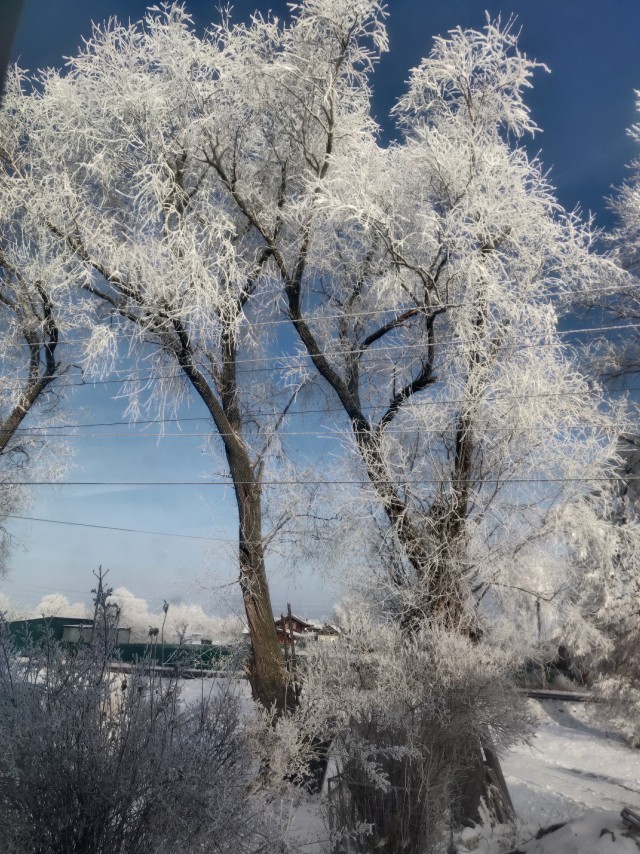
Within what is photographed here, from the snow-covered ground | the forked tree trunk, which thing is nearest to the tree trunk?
the forked tree trunk

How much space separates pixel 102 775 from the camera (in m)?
3.76

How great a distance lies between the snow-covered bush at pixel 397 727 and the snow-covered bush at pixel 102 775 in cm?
214

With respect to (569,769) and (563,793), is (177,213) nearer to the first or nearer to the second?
(563,793)

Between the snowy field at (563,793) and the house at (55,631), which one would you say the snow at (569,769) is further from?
the house at (55,631)

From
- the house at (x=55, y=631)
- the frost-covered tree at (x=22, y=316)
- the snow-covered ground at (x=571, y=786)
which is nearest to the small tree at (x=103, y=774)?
the house at (x=55, y=631)

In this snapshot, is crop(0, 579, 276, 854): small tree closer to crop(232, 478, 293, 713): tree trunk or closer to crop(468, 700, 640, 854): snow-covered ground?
crop(468, 700, 640, 854): snow-covered ground

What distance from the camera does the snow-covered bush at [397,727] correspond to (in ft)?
21.0

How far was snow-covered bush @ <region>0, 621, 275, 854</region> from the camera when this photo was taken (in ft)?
12.0

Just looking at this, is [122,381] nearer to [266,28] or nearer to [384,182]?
[384,182]

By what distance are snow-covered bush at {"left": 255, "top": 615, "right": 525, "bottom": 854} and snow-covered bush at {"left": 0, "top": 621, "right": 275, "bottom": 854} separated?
2139 mm

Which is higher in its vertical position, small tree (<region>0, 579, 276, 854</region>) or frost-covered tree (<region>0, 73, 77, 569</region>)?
frost-covered tree (<region>0, 73, 77, 569</region>)

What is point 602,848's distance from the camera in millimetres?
5914

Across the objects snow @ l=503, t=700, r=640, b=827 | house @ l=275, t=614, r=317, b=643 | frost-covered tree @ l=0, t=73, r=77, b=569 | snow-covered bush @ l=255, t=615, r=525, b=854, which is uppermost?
frost-covered tree @ l=0, t=73, r=77, b=569

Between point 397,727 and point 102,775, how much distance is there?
11.6 feet
